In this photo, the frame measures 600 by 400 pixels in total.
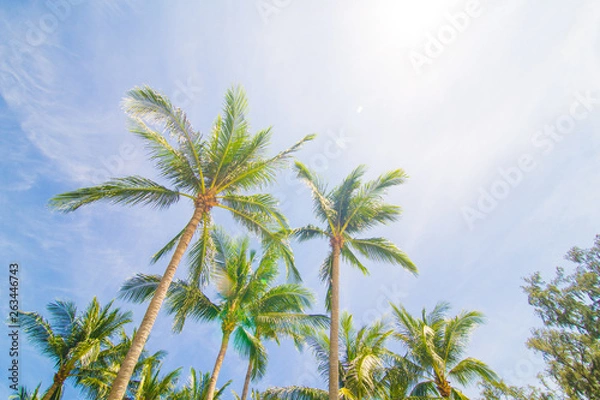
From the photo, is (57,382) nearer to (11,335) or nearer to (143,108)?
(11,335)

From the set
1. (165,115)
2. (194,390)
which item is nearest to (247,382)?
(194,390)

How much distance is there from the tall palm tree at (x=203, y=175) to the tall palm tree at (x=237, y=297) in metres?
2.73

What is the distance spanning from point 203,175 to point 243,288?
5564mm

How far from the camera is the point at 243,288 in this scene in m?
12.8

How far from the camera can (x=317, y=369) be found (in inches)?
579

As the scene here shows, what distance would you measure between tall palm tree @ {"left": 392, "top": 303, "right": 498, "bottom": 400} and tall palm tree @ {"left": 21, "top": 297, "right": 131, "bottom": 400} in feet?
45.1

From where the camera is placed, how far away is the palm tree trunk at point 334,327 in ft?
30.2

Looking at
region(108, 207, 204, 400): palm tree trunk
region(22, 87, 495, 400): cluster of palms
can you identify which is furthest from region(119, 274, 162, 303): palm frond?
region(108, 207, 204, 400): palm tree trunk

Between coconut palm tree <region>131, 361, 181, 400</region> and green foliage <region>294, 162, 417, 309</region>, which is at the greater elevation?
green foliage <region>294, 162, 417, 309</region>

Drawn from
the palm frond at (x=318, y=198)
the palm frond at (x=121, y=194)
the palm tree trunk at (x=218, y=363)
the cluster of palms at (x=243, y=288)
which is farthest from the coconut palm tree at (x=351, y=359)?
the palm frond at (x=121, y=194)

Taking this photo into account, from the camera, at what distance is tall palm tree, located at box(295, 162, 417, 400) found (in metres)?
12.2

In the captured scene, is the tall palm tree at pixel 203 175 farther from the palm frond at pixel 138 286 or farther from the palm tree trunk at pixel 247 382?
the palm tree trunk at pixel 247 382

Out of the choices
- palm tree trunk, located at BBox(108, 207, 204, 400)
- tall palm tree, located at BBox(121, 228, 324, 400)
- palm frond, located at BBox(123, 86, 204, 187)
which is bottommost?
palm tree trunk, located at BBox(108, 207, 204, 400)

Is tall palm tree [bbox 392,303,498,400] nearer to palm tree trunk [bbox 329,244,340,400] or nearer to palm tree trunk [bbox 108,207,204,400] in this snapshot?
palm tree trunk [bbox 329,244,340,400]
